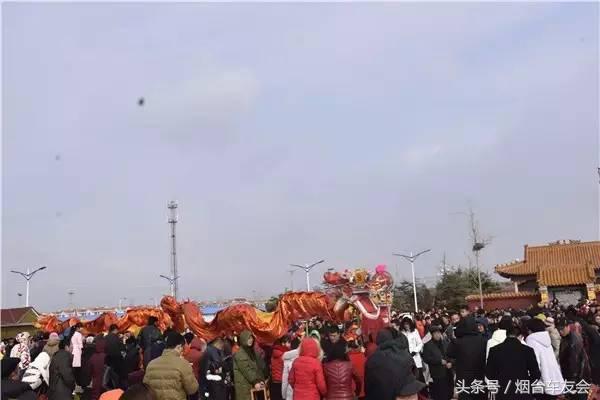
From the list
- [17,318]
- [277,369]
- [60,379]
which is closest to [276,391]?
[277,369]

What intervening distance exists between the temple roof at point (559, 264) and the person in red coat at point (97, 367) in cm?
2438

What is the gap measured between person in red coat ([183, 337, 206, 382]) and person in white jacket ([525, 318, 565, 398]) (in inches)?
179

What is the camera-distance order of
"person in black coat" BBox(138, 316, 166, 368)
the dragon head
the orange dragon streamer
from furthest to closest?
1. the dragon head
2. the orange dragon streamer
3. "person in black coat" BBox(138, 316, 166, 368)

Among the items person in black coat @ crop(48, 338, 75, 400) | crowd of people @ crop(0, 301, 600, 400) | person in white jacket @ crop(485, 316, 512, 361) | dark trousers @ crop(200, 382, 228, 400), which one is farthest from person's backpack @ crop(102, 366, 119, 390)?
person in white jacket @ crop(485, 316, 512, 361)

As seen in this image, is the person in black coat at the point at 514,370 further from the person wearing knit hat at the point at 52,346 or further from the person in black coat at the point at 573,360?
the person wearing knit hat at the point at 52,346

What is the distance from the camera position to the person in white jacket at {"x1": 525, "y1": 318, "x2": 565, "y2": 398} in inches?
253

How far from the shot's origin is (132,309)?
Answer: 14.0 meters

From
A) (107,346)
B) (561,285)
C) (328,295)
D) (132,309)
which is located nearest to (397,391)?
(107,346)

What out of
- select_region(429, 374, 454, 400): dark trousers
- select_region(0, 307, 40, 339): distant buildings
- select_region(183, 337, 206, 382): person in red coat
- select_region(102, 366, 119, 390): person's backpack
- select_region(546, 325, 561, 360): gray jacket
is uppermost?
select_region(546, 325, 561, 360): gray jacket

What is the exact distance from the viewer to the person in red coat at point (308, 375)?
17.7ft

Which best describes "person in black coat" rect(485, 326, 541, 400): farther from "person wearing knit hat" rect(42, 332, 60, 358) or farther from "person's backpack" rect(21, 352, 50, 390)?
"person wearing knit hat" rect(42, 332, 60, 358)

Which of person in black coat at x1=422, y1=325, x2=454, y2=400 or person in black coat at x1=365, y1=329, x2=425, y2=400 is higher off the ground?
person in black coat at x1=365, y1=329, x2=425, y2=400

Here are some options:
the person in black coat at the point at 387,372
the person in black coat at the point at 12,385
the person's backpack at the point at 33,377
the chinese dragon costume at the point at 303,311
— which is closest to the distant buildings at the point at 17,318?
the chinese dragon costume at the point at 303,311

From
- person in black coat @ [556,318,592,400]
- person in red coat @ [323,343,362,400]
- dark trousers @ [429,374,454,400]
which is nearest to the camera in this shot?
person in red coat @ [323,343,362,400]
